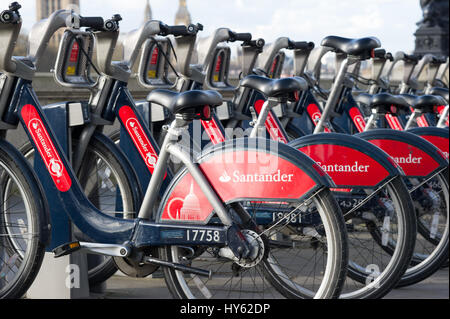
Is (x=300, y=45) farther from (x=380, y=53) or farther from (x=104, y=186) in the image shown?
(x=104, y=186)

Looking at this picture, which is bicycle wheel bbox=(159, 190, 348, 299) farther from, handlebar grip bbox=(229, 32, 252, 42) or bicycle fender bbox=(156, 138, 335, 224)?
handlebar grip bbox=(229, 32, 252, 42)

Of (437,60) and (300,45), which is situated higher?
(300,45)

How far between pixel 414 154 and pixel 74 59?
193 centimetres

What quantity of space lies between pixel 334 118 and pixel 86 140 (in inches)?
112

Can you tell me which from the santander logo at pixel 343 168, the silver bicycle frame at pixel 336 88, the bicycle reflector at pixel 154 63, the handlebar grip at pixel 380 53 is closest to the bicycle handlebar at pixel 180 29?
the bicycle reflector at pixel 154 63

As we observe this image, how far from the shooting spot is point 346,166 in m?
4.75

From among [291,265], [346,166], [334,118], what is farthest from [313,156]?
[334,118]

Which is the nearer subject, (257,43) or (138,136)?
(138,136)

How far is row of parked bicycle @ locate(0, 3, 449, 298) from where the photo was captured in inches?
155

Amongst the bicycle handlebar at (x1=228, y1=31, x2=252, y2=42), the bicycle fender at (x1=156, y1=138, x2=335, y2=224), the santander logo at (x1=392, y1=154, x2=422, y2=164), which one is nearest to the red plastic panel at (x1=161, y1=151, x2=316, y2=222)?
the bicycle fender at (x1=156, y1=138, x2=335, y2=224)

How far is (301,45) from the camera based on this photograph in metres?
6.69

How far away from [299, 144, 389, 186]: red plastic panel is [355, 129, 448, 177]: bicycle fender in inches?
23.7

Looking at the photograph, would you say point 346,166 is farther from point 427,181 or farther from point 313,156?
point 427,181

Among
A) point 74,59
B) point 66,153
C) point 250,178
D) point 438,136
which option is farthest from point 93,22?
point 438,136
